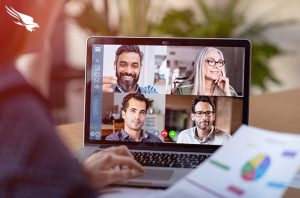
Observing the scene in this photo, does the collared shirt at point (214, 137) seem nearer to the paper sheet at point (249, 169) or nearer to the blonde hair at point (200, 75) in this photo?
the blonde hair at point (200, 75)

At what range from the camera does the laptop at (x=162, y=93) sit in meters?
1.10

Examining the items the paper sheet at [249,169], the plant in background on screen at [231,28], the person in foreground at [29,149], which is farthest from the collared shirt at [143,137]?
the plant in background on screen at [231,28]

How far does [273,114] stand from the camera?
1542 millimetres

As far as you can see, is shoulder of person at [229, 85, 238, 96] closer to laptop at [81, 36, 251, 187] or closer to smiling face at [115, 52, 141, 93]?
laptop at [81, 36, 251, 187]

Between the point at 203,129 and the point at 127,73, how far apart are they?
0.21 m

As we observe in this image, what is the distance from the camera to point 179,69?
1126 millimetres

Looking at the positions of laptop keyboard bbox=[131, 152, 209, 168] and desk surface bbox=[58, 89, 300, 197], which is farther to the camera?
desk surface bbox=[58, 89, 300, 197]

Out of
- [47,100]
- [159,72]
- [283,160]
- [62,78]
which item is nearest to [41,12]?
[47,100]

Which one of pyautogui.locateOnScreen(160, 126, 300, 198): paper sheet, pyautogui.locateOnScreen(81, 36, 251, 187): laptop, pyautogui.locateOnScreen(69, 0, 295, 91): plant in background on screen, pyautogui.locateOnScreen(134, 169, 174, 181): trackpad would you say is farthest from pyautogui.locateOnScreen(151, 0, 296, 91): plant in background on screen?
pyautogui.locateOnScreen(160, 126, 300, 198): paper sheet

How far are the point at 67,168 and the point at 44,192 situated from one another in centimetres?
3

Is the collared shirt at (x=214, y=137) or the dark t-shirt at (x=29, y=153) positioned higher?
the dark t-shirt at (x=29, y=153)

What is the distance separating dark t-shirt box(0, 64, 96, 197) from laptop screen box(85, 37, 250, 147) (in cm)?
69

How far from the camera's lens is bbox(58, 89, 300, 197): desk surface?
1324 mm

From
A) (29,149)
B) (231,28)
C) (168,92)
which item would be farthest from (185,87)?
(231,28)
